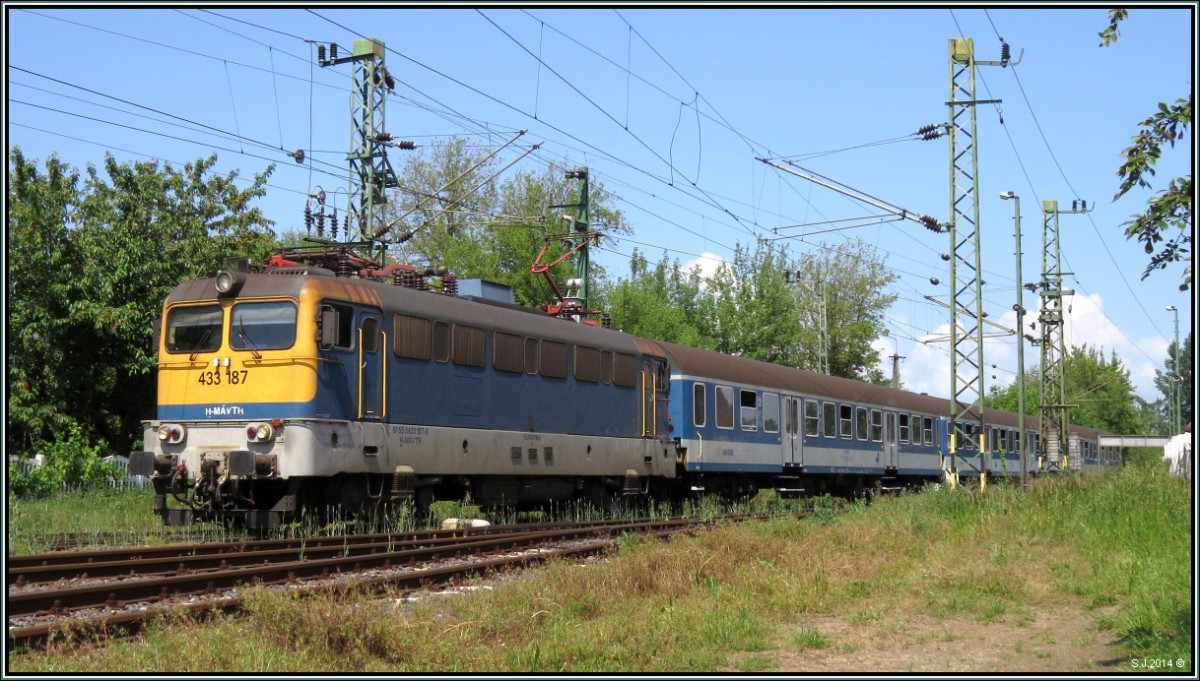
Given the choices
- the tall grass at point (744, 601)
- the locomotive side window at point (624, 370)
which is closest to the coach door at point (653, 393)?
the locomotive side window at point (624, 370)

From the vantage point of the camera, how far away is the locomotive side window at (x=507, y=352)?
18156 millimetres

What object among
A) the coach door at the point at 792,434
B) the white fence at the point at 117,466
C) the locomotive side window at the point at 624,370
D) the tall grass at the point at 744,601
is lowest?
the tall grass at the point at 744,601

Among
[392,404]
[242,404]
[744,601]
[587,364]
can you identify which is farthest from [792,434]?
[744,601]

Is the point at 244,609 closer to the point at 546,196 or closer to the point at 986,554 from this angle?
the point at 986,554

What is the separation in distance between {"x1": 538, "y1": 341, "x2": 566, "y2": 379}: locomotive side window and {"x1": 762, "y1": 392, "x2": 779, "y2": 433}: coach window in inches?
325

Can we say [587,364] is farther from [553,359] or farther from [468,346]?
[468,346]

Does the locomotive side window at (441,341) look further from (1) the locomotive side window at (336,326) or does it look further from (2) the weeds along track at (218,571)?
(2) the weeds along track at (218,571)

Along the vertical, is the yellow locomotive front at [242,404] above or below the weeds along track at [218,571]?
above

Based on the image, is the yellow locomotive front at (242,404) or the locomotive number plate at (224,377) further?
the locomotive number plate at (224,377)

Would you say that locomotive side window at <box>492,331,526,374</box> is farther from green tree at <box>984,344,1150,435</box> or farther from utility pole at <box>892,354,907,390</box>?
green tree at <box>984,344,1150,435</box>

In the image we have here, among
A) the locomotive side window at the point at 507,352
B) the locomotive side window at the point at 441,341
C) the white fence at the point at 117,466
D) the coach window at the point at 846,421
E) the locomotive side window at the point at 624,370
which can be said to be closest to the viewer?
the locomotive side window at the point at 441,341

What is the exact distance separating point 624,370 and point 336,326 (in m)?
7.74

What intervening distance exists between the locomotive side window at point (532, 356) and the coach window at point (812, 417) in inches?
451

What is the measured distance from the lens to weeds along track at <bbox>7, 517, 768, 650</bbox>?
29.3 ft
